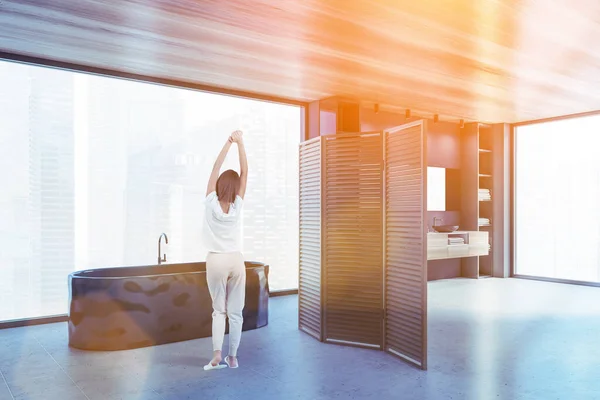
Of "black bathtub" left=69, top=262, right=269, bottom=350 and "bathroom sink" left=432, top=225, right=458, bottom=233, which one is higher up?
"bathroom sink" left=432, top=225, right=458, bottom=233

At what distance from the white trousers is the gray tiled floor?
277mm

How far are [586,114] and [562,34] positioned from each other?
13.1 ft

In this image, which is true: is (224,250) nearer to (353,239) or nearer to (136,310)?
(136,310)

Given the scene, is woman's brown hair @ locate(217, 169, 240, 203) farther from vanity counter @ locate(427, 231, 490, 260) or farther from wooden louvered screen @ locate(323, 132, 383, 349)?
vanity counter @ locate(427, 231, 490, 260)

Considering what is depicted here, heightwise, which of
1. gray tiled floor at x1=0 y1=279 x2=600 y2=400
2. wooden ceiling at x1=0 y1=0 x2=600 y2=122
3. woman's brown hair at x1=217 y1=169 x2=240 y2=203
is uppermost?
wooden ceiling at x1=0 y1=0 x2=600 y2=122

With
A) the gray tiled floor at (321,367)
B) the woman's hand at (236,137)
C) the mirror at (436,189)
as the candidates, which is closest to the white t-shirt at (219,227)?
the woman's hand at (236,137)

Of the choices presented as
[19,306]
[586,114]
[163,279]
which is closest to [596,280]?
[586,114]

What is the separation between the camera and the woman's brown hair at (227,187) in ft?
10.5

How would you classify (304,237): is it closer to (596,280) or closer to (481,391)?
(481,391)

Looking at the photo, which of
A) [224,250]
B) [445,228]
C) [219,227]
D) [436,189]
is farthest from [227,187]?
[436,189]

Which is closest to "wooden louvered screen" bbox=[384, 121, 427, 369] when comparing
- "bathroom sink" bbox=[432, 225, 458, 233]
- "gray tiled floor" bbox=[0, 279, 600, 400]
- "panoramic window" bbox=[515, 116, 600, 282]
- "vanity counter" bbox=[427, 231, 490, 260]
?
"gray tiled floor" bbox=[0, 279, 600, 400]

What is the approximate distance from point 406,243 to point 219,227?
1.42 meters

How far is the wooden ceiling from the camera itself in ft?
10.3

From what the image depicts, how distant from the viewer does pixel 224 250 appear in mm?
3205
